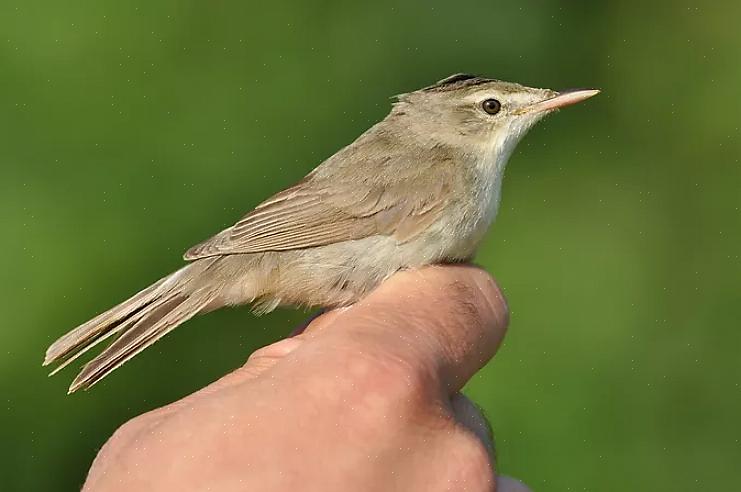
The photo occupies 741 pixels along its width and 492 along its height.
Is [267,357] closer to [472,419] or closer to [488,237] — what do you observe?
[472,419]

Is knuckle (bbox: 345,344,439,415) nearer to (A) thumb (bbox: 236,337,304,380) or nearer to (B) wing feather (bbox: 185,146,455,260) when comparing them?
(A) thumb (bbox: 236,337,304,380)

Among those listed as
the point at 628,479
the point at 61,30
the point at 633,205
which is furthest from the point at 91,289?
the point at 633,205

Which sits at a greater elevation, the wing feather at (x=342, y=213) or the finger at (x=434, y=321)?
the wing feather at (x=342, y=213)

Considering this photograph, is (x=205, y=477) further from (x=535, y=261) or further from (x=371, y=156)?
(x=535, y=261)

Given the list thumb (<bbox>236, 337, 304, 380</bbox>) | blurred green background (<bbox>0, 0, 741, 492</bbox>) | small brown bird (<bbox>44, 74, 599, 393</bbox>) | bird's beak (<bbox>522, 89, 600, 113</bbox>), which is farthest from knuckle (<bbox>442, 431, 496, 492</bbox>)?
blurred green background (<bbox>0, 0, 741, 492</bbox>)

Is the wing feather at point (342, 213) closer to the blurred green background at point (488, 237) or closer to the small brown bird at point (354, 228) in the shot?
the small brown bird at point (354, 228)

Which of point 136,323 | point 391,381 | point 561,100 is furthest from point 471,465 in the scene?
point 561,100

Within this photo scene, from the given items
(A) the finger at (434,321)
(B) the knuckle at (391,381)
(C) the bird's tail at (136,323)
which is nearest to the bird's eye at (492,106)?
(A) the finger at (434,321)
